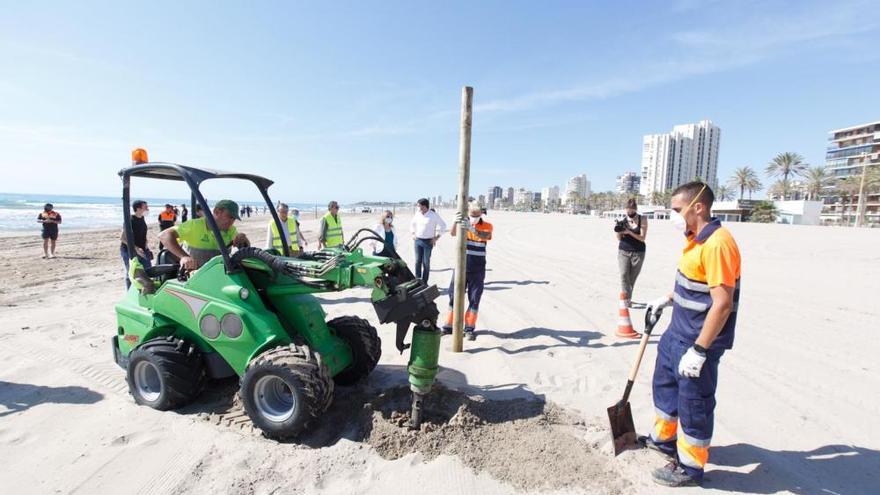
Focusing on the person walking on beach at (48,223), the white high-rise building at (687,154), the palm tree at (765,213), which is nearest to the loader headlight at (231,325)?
the person walking on beach at (48,223)

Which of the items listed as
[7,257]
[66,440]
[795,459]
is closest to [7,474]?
[66,440]

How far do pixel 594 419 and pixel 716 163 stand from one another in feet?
533

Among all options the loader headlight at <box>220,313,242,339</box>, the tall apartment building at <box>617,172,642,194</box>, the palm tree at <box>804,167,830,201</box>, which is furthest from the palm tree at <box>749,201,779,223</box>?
the tall apartment building at <box>617,172,642,194</box>

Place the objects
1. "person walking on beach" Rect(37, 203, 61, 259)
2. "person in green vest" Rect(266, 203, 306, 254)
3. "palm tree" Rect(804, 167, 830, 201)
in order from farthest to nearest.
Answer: "palm tree" Rect(804, 167, 830, 201) → "person walking on beach" Rect(37, 203, 61, 259) → "person in green vest" Rect(266, 203, 306, 254)

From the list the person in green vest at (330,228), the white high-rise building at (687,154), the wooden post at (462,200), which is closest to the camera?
the wooden post at (462,200)

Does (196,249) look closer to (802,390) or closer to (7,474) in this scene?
(7,474)

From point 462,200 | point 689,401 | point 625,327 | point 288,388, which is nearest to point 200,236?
point 288,388

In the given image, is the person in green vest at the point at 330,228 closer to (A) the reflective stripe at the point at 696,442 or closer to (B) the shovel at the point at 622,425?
(B) the shovel at the point at 622,425

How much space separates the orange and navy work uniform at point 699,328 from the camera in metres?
2.61

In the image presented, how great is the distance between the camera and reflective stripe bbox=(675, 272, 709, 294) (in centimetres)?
275

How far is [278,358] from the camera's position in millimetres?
3221

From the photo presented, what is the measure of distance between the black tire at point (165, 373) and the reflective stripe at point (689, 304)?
3.87 m

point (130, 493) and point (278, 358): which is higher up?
point (278, 358)

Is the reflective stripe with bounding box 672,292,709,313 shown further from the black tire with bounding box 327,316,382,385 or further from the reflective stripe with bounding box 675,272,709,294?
the black tire with bounding box 327,316,382,385
